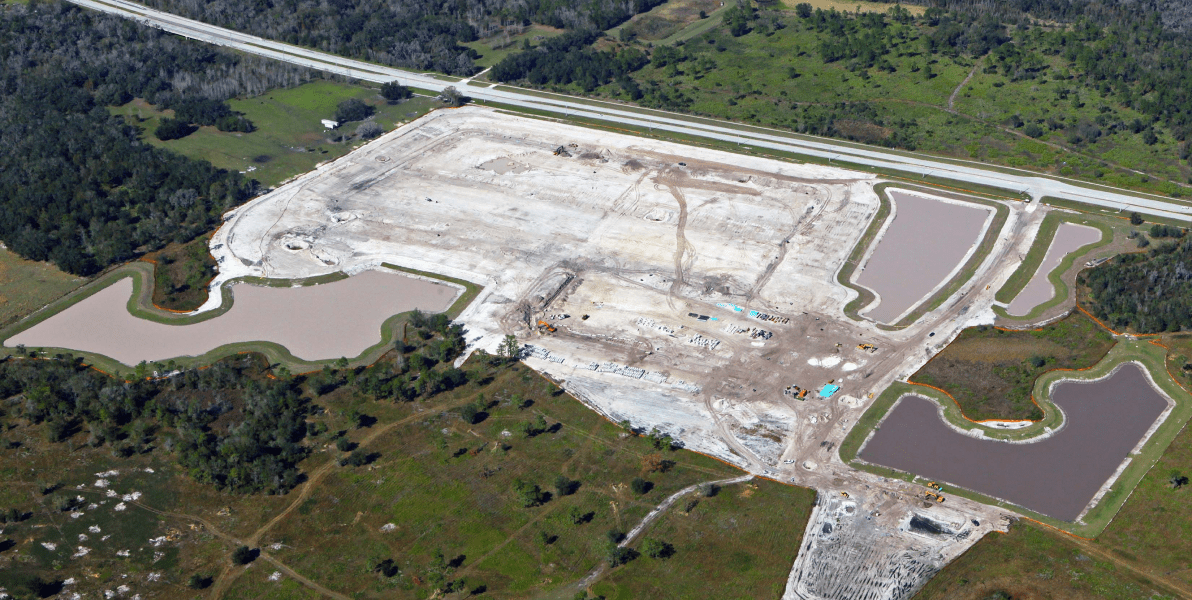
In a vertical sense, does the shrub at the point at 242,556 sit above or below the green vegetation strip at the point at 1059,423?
below

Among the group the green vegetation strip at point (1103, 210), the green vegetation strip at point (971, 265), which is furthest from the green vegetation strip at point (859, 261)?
the green vegetation strip at point (1103, 210)

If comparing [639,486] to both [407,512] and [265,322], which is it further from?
[265,322]

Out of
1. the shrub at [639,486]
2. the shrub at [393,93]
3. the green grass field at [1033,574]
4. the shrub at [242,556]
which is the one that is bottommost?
the shrub at [242,556]

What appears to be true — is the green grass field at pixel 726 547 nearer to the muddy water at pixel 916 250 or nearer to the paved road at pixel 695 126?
the muddy water at pixel 916 250

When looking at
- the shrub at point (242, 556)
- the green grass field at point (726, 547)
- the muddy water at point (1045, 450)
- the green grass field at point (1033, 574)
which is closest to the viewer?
the green grass field at point (1033, 574)

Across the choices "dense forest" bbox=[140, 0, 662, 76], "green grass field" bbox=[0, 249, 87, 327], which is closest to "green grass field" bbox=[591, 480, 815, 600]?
"green grass field" bbox=[0, 249, 87, 327]

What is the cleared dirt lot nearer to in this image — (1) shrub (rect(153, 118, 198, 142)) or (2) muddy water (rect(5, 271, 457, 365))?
(2) muddy water (rect(5, 271, 457, 365))

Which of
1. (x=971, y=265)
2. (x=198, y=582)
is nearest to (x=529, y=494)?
(x=198, y=582)
